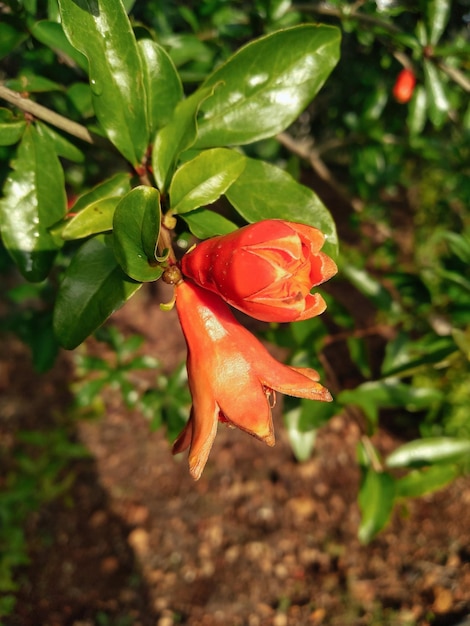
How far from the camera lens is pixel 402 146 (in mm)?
2061

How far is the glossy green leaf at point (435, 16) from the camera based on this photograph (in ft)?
3.78

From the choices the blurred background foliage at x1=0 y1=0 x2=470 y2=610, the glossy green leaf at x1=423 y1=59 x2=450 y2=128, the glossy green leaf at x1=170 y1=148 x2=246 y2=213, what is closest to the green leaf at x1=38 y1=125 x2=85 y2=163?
the blurred background foliage at x1=0 y1=0 x2=470 y2=610

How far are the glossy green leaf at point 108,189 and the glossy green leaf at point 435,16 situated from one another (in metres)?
0.86

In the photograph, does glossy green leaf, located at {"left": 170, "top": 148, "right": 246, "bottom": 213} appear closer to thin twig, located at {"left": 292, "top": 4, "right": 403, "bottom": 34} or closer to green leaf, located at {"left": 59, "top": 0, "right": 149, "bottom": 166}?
green leaf, located at {"left": 59, "top": 0, "right": 149, "bottom": 166}

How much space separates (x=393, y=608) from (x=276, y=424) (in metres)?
0.82

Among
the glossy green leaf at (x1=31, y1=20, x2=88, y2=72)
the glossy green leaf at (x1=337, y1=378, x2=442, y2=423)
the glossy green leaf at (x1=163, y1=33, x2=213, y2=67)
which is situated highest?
the glossy green leaf at (x1=31, y1=20, x2=88, y2=72)

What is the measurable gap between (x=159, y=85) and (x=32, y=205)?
26 cm

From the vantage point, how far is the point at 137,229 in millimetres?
585

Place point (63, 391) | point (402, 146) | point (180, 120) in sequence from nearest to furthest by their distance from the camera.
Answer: point (180, 120) → point (402, 146) → point (63, 391)

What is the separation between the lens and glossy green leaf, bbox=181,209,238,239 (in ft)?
2.23

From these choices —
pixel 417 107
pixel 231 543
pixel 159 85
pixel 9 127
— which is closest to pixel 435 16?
pixel 417 107

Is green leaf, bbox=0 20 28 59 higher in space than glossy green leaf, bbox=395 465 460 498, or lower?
higher

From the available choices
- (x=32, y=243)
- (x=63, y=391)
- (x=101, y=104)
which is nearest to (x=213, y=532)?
(x=63, y=391)

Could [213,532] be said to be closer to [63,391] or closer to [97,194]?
[63,391]
